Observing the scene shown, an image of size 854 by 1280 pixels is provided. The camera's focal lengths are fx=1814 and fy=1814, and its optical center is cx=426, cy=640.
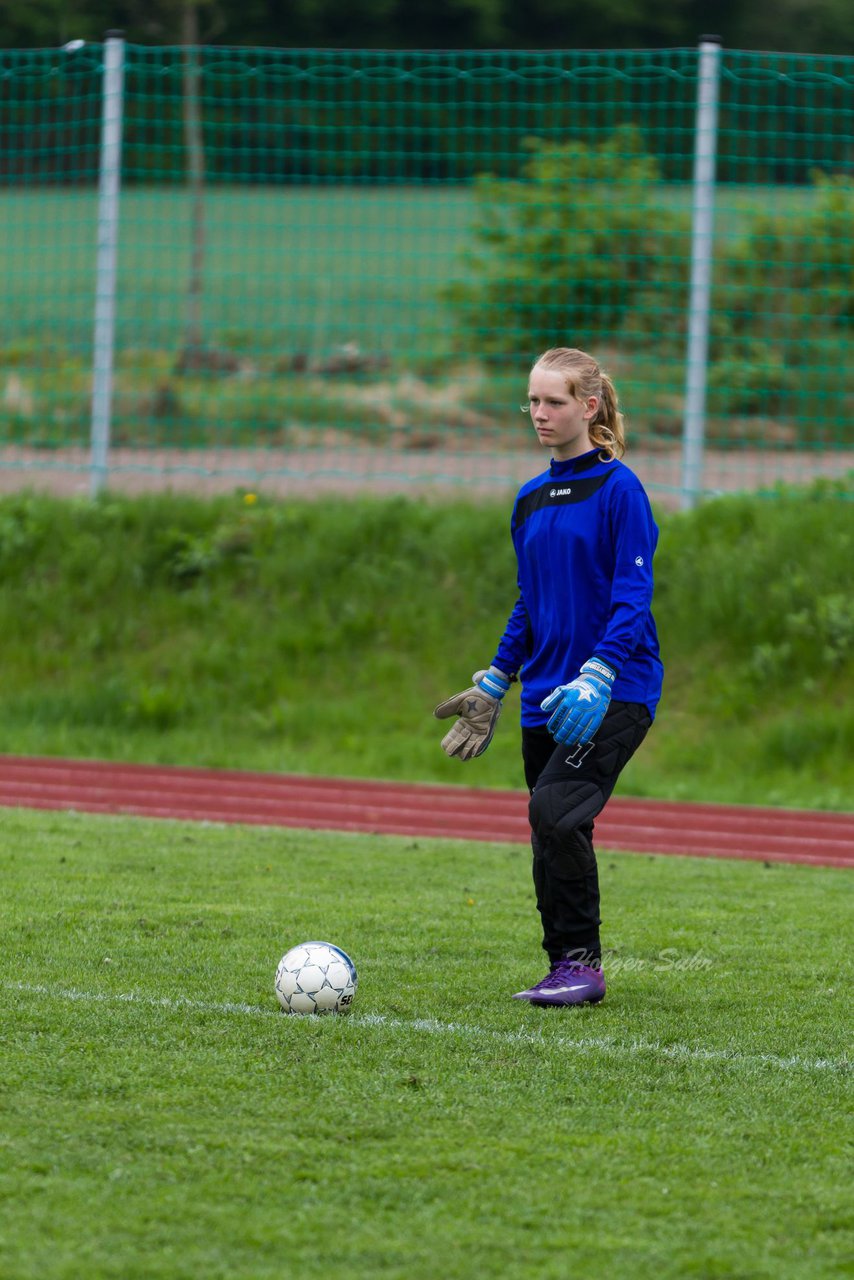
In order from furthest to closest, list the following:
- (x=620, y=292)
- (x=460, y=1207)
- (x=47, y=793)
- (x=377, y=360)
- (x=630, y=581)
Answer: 1. (x=377, y=360)
2. (x=620, y=292)
3. (x=47, y=793)
4. (x=630, y=581)
5. (x=460, y=1207)

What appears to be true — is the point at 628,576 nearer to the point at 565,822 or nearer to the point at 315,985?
the point at 565,822

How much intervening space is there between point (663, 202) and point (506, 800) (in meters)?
4.56

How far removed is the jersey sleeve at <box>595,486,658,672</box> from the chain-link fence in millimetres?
6473

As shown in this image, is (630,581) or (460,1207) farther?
(630,581)

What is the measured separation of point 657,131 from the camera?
A: 12.0 m

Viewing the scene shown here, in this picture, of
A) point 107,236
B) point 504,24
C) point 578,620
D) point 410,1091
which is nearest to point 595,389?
point 578,620

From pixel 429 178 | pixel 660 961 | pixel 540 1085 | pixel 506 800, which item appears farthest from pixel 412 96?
pixel 540 1085

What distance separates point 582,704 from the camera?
4.72m

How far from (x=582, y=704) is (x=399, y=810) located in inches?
177

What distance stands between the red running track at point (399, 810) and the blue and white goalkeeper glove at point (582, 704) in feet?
11.6

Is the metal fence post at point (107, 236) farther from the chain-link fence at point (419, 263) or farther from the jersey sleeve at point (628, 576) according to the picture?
the jersey sleeve at point (628, 576)

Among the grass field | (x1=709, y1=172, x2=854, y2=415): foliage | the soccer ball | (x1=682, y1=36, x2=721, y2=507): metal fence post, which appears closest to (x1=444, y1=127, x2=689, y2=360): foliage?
(x1=682, y1=36, x2=721, y2=507): metal fence post

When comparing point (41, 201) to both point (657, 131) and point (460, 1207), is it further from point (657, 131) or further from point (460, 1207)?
point (460, 1207)

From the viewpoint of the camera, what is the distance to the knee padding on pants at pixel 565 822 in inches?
193
